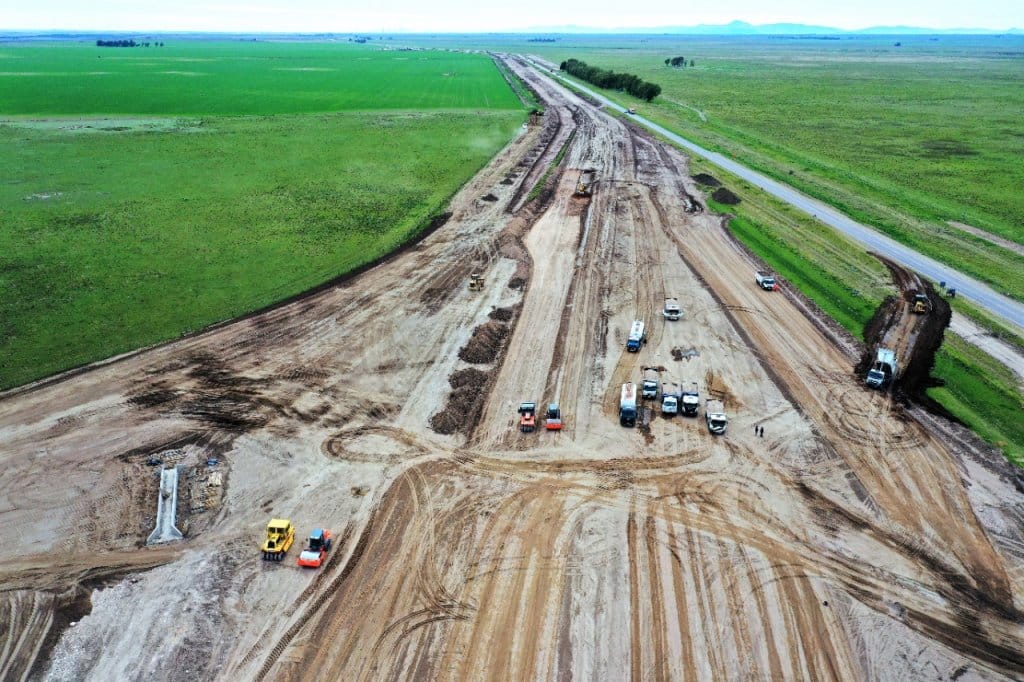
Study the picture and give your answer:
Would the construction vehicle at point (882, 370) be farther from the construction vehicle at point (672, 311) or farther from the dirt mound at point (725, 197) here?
the dirt mound at point (725, 197)

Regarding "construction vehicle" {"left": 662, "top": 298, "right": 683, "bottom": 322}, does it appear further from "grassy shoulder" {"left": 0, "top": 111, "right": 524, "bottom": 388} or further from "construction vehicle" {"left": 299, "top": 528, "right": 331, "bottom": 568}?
"construction vehicle" {"left": 299, "top": 528, "right": 331, "bottom": 568}

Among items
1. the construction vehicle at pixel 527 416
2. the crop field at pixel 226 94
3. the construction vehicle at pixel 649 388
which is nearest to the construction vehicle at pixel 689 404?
the construction vehicle at pixel 649 388

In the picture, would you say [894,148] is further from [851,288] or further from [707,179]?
[851,288]

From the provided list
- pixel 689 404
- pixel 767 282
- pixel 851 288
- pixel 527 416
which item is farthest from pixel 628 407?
pixel 851 288

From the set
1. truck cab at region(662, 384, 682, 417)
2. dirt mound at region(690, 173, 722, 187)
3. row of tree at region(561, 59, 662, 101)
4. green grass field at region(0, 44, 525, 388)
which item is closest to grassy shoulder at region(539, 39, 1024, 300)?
row of tree at region(561, 59, 662, 101)

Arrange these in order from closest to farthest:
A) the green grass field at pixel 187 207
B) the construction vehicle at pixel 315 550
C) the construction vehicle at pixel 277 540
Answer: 1. the construction vehicle at pixel 315 550
2. the construction vehicle at pixel 277 540
3. the green grass field at pixel 187 207
